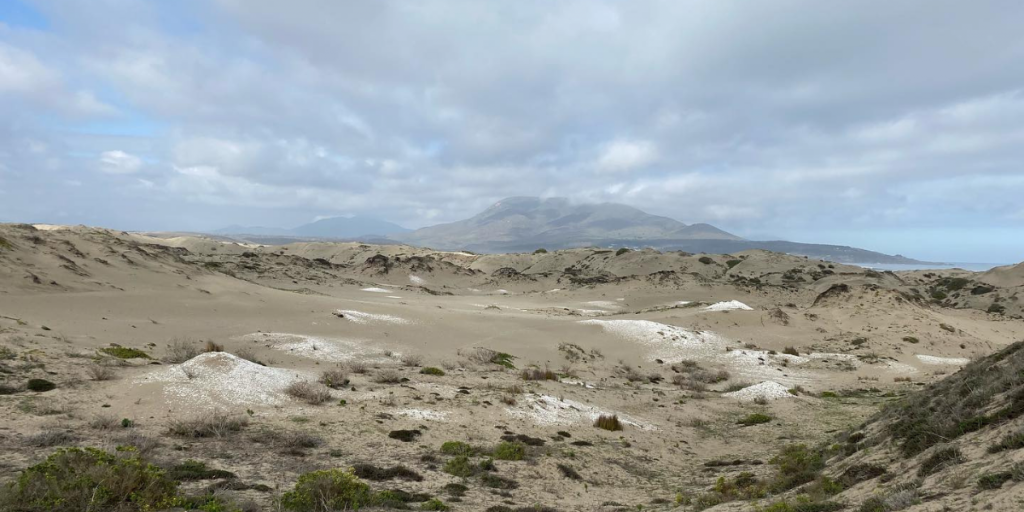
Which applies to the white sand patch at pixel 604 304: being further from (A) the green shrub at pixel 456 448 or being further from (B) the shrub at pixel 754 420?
(A) the green shrub at pixel 456 448

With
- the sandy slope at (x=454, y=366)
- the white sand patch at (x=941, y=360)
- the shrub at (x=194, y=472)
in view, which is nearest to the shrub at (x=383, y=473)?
the sandy slope at (x=454, y=366)

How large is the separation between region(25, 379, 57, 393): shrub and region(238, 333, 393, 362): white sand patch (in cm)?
833

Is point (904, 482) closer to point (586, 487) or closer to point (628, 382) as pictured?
point (586, 487)

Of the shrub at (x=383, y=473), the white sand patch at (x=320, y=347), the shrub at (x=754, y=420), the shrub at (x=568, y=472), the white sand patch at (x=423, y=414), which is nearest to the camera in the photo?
the shrub at (x=383, y=473)

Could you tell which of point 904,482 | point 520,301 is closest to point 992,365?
point 904,482

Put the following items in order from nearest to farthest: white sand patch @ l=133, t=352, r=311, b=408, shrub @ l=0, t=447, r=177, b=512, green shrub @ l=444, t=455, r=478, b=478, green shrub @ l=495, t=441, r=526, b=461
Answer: shrub @ l=0, t=447, r=177, b=512 < green shrub @ l=444, t=455, r=478, b=478 < green shrub @ l=495, t=441, r=526, b=461 < white sand patch @ l=133, t=352, r=311, b=408

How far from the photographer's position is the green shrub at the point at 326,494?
6489 millimetres

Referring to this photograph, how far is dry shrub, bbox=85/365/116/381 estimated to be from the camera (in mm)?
11633

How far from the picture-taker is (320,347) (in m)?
20.2

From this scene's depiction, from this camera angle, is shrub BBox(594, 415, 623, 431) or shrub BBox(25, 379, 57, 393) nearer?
shrub BBox(25, 379, 57, 393)

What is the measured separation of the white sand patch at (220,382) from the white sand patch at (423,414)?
9.37 feet

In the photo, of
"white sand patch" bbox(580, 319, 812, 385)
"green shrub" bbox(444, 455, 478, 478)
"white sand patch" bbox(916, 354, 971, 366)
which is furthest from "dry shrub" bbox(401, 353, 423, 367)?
"white sand patch" bbox(916, 354, 971, 366)

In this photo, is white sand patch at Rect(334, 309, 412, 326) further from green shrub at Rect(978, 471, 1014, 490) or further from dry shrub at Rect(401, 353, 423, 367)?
green shrub at Rect(978, 471, 1014, 490)

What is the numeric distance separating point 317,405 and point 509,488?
568 centimetres
